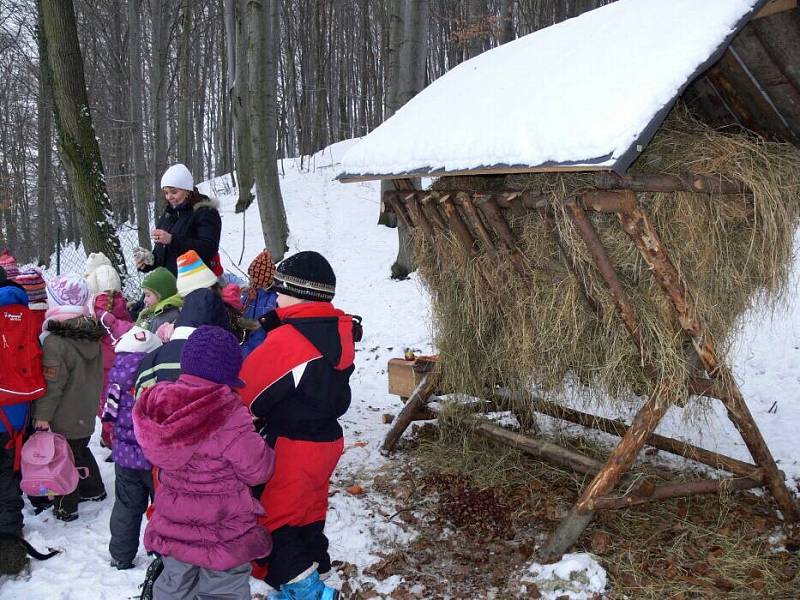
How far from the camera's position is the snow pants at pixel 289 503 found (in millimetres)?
3014

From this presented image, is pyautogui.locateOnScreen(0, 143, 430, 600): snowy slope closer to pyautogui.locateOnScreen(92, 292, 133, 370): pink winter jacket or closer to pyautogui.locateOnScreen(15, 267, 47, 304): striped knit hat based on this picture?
→ pyautogui.locateOnScreen(92, 292, 133, 370): pink winter jacket

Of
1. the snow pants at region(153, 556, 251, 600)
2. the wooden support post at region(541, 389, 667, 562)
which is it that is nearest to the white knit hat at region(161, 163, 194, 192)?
the snow pants at region(153, 556, 251, 600)

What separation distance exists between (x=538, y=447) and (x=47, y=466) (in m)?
3.13

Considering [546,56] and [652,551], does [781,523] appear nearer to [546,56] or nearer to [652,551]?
[652,551]

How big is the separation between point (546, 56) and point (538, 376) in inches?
81.9

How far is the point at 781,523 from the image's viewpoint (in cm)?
395

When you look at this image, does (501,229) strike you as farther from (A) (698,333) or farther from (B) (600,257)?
(A) (698,333)

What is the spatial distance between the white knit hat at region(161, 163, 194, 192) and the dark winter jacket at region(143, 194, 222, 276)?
157mm

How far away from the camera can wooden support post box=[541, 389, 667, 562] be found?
3557mm

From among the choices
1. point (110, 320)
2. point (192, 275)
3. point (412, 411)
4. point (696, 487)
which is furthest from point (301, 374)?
point (696, 487)

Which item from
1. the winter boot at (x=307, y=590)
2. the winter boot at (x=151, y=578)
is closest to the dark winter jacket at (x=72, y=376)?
the winter boot at (x=151, y=578)

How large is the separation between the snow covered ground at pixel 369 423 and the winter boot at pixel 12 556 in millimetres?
61

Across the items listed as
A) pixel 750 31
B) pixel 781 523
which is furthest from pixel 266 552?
pixel 750 31

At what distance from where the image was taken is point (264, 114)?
921 cm
